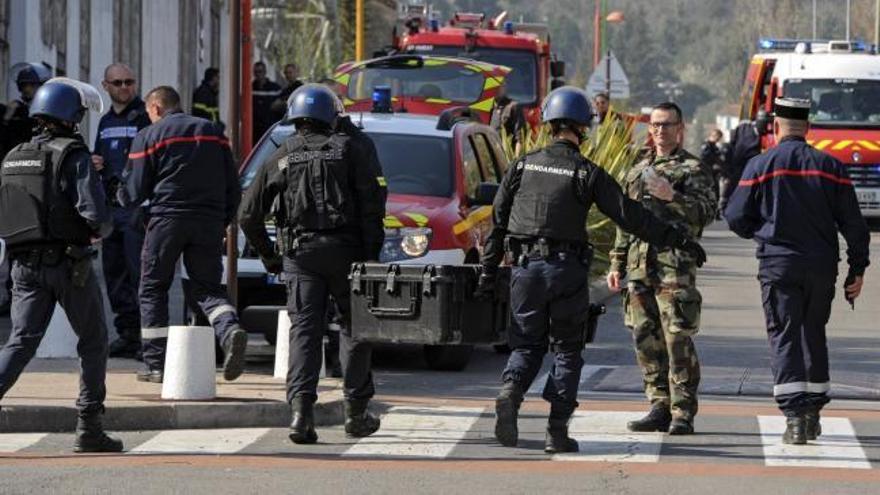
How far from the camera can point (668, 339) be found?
38.5 ft

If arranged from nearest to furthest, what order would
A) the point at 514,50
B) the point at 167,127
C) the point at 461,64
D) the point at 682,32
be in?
the point at 167,127
the point at 461,64
the point at 514,50
the point at 682,32

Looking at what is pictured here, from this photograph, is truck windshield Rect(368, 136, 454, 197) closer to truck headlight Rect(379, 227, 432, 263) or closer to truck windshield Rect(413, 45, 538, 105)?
truck headlight Rect(379, 227, 432, 263)

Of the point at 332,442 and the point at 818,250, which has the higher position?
the point at 818,250

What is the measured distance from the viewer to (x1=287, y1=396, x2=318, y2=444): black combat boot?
36.4 feet

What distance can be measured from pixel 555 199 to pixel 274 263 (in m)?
1.65

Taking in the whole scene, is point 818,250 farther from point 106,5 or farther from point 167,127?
point 106,5

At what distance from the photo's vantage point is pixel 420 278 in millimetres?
11195

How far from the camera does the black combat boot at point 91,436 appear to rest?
10.7 metres

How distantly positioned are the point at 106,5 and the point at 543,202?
64.3 feet

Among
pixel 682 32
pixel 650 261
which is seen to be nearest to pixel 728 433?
pixel 650 261

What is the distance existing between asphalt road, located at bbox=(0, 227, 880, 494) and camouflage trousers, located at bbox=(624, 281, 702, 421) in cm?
27

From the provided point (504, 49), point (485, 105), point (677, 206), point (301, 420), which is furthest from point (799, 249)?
point (504, 49)

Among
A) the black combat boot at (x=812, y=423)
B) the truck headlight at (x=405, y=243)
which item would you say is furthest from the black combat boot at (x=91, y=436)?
the truck headlight at (x=405, y=243)

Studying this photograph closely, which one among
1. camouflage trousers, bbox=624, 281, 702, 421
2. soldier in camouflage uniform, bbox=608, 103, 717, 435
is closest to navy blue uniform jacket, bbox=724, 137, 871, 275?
soldier in camouflage uniform, bbox=608, 103, 717, 435
